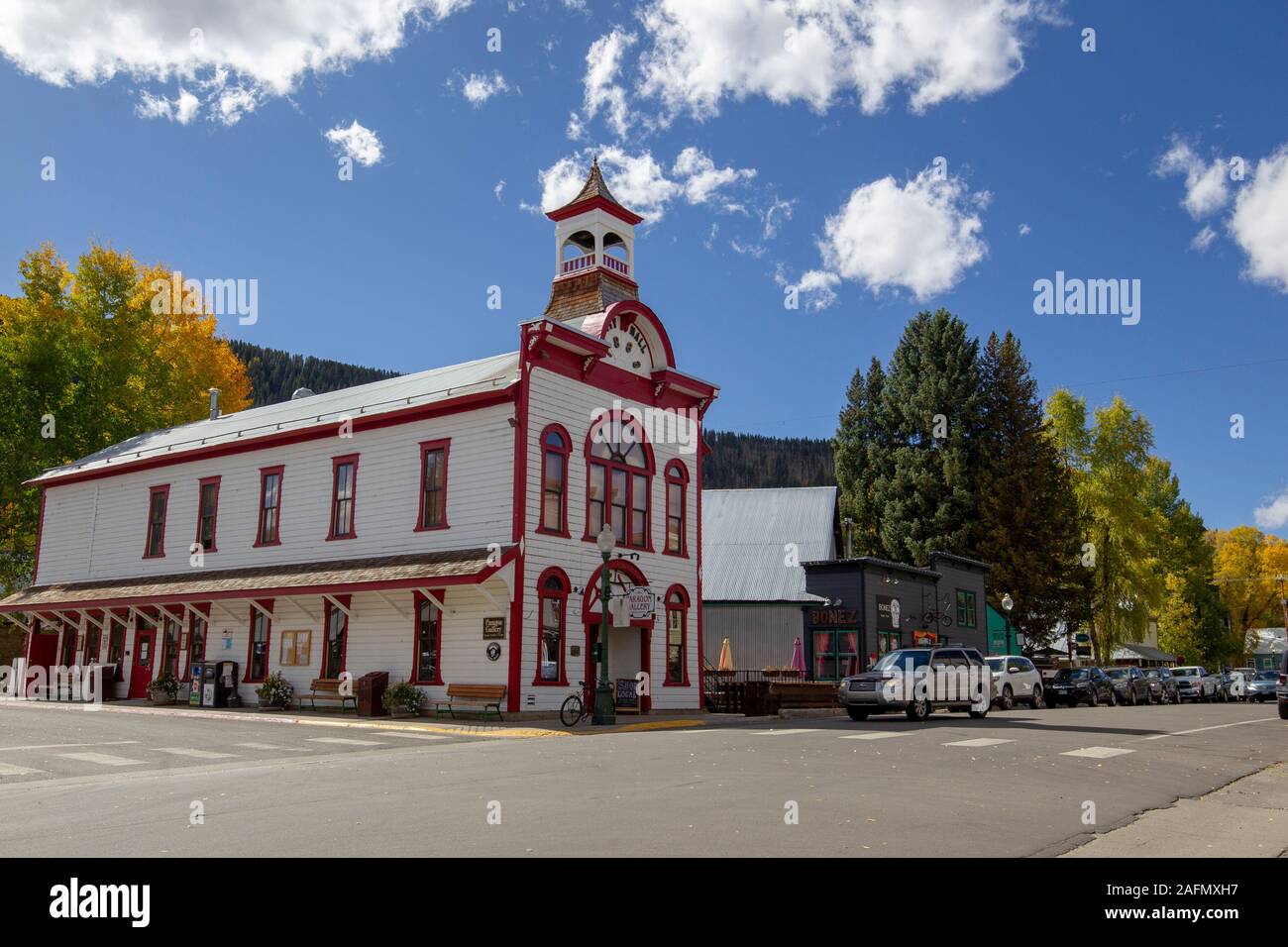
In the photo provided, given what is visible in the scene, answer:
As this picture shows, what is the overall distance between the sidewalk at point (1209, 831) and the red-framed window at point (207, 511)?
2970 cm

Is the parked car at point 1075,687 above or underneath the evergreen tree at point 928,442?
underneath

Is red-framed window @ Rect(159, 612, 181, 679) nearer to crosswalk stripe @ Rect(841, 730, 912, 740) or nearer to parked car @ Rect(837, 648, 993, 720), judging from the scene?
parked car @ Rect(837, 648, 993, 720)

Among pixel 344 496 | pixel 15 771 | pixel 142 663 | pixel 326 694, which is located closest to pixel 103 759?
pixel 15 771

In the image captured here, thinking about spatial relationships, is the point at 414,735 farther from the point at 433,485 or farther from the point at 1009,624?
the point at 1009,624

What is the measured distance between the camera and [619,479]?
98.2ft

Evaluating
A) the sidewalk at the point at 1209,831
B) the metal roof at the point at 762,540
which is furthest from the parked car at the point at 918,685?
the metal roof at the point at 762,540

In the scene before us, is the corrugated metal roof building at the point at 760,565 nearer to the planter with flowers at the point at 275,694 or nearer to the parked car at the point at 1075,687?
the parked car at the point at 1075,687

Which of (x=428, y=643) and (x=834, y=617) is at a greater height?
(x=834, y=617)

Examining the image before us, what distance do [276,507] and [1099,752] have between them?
2408cm

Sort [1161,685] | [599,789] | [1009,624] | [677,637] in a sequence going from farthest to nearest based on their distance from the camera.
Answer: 1. [1009,624]
2. [1161,685]
3. [677,637]
4. [599,789]

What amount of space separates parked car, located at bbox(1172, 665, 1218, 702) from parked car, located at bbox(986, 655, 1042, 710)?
15733 millimetres

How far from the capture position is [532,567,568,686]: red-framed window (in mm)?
26203

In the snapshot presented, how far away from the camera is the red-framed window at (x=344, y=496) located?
3006cm

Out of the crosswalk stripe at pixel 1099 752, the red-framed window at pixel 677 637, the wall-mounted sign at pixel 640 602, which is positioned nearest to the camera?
the crosswalk stripe at pixel 1099 752
